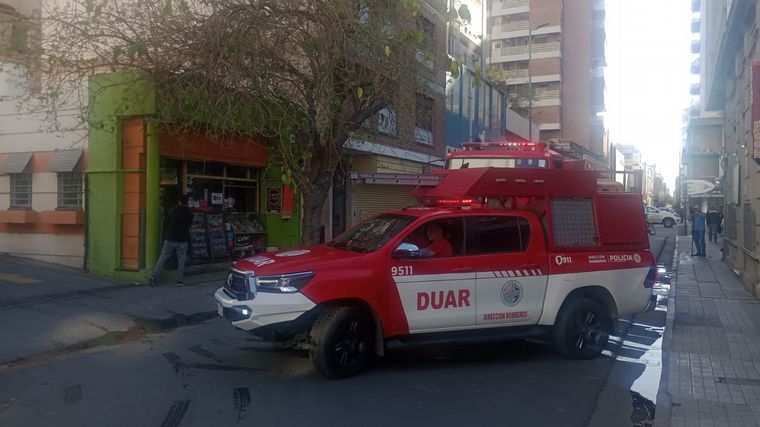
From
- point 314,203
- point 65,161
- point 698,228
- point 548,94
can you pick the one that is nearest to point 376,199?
point 65,161

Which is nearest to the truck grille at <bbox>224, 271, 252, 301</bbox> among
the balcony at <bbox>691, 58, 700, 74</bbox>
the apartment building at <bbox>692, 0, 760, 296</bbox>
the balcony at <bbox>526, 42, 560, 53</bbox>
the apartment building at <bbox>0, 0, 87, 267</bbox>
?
the apartment building at <bbox>0, 0, 87, 267</bbox>

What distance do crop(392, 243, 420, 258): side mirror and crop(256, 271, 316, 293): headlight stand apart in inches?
36.7

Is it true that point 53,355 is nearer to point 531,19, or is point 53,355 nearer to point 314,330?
point 314,330

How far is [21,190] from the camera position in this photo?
14227 millimetres

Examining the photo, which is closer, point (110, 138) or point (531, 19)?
point (110, 138)

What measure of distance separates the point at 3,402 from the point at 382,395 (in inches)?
132

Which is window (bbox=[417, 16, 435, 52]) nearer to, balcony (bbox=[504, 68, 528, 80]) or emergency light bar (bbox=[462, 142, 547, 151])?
emergency light bar (bbox=[462, 142, 547, 151])

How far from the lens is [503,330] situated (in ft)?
23.8

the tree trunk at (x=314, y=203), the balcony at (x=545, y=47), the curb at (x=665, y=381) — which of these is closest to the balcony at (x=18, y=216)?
the tree trunk at (x=314, y=203)

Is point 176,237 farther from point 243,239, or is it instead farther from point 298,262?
point 298,262

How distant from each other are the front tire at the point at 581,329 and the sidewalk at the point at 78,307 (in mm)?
5289

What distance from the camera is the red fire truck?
645cm

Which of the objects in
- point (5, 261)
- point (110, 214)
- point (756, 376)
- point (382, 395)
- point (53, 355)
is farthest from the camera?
point (5, 261)

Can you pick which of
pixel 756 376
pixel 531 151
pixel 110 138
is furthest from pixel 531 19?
pixel 756 376
